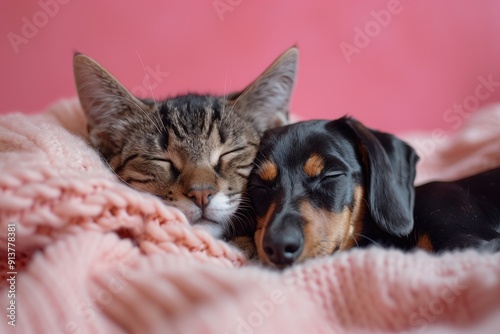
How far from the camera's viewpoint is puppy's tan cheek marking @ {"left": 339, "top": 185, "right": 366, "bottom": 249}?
1.16 meters

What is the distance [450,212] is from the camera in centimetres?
122

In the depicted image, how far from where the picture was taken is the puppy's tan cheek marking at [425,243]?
1161 mm

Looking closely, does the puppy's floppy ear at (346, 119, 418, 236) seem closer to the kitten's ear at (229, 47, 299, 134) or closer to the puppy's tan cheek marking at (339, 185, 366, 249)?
the puppy's tan cheek marking at (339, 185, 366, 249)

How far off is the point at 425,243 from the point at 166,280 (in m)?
0.74

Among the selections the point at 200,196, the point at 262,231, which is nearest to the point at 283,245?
the point at 262,231

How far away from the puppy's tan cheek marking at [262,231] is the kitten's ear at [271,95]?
1.12ft

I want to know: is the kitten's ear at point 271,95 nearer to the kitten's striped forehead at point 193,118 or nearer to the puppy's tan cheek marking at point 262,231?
the kitten's striped forehead at point 193,118

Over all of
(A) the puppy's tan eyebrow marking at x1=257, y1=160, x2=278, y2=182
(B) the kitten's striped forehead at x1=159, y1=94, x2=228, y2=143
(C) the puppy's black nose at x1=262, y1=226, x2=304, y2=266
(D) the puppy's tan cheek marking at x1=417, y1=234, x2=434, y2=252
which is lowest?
(D) the puppy's tan cheek marking at x1=417, y1=234, x2=434, y2=252

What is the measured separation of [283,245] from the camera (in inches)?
37.9

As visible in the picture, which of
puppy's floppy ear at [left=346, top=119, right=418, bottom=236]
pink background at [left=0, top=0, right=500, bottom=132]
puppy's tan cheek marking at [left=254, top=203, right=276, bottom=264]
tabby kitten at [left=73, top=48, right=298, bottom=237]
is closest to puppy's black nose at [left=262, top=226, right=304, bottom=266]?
puppy's tan cheek marking at [left=254, top=203, right=276, bottom=264]

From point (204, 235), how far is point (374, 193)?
1.63ft

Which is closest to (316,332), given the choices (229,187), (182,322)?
(182,322)

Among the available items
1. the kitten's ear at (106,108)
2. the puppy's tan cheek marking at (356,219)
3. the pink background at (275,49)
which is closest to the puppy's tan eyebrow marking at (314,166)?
the puppy's tan cheek marking at (356,219)

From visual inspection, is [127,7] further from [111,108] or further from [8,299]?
[8,299]
